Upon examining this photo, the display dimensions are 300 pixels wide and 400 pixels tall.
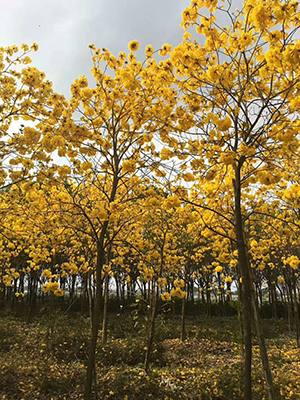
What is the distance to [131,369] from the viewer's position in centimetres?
513

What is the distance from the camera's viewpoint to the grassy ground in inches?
169

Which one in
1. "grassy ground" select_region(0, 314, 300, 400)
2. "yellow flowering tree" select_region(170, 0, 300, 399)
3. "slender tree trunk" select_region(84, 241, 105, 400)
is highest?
"yellow flowering tree" select_region(170, 0, 300, 399)

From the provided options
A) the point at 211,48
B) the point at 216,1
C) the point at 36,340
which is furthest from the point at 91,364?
the point at 36,340

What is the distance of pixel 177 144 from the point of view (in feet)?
9.51

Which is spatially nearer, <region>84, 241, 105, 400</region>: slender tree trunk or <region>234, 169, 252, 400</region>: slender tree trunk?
<region>234, 169, 252, 400</region>: slender tree trunk

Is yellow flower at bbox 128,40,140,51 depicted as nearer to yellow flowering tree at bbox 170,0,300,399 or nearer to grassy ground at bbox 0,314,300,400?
yellow flowering tree at bbox 170,0,300,399

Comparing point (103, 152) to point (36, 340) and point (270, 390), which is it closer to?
point (270, 390)

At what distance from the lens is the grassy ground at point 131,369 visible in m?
4.29

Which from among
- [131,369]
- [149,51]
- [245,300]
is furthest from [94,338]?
[149,51]

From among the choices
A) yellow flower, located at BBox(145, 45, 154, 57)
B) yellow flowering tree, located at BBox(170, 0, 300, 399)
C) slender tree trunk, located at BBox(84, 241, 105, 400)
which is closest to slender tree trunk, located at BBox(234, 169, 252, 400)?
yellow flowering tree, located at BBox(170, 0, 300, 399)

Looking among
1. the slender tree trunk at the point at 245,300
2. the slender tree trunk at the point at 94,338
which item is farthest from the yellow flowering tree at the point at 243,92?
the slender tree trunk at the point at 94,338

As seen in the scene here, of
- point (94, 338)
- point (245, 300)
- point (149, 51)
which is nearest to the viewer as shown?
point (245, 300)

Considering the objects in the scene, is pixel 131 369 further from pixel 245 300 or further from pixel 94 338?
pixel 245 300

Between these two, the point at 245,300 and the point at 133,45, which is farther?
the point at 133,45
